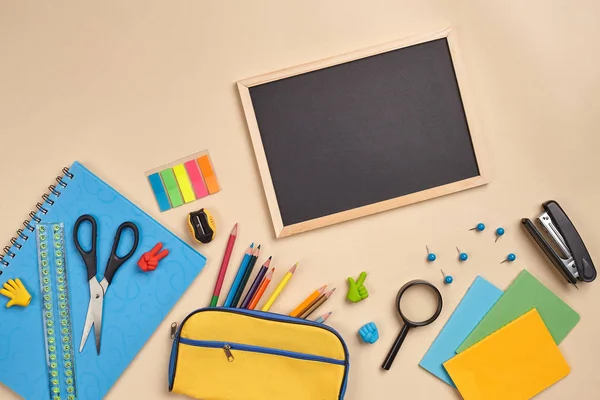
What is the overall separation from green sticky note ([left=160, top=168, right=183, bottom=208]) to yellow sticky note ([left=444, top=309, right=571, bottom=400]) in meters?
0.60

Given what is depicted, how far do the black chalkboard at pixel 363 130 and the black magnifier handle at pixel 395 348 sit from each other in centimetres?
25

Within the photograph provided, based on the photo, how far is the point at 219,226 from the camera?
1.05 meters

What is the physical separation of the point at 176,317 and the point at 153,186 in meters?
0.25

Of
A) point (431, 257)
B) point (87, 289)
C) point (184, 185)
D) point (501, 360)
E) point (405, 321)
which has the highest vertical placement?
point (184, 185)

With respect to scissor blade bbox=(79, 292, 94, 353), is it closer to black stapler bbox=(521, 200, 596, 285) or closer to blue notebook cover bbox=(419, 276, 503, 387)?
blue notebook cover bbox=(419, 276, 503, 387)

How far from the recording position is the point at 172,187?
105 centimetres

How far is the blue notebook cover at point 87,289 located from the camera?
1.04 m

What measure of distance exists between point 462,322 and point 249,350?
41cm

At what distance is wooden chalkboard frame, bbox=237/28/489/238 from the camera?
3.34 ft

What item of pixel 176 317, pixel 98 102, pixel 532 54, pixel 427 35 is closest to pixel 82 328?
pixel 176 317

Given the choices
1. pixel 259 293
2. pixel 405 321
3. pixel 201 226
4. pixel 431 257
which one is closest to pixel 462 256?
pixel 431 257

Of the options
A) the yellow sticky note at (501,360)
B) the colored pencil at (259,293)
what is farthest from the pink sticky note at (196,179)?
the yellow sticky note at (501,360)

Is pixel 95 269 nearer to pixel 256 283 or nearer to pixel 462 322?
pixel 256 283

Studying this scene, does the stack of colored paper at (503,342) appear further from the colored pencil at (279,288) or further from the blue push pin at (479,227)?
the colored pencil at (279,288)
